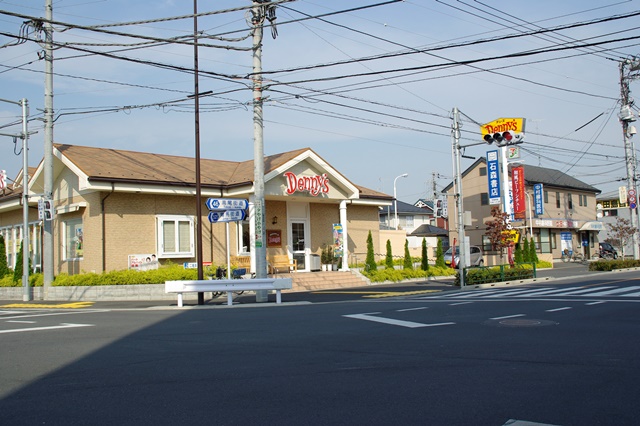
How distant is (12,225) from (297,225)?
49.0ft

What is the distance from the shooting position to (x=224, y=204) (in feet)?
68.2

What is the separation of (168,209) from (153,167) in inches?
99.3

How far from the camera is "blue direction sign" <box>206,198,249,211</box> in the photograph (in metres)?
20.5

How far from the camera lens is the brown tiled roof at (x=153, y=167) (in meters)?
24.7

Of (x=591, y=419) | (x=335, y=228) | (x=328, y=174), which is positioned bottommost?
(x=591, y=419)

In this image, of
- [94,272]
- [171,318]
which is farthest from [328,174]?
[171,318]

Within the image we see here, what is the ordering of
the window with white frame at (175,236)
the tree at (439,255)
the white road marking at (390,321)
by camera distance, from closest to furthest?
the white road marking at (390,321), the window with white frame at (175,236), the tree at (439,255)

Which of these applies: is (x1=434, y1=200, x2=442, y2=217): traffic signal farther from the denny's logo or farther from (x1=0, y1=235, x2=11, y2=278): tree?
(x1=0, y1=235, x2=11, y2=278): tree

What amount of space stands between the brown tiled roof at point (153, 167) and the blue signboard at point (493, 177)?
20050mm

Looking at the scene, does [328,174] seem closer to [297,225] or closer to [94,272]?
[297,225]

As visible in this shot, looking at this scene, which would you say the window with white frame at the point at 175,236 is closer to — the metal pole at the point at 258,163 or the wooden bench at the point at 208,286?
the metal pole at the point at 258,163

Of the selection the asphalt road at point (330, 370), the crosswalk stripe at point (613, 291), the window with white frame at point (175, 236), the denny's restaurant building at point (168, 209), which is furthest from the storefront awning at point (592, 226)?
the asphalt road at point (330, 370)

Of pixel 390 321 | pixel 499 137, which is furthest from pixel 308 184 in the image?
pixel 390 321

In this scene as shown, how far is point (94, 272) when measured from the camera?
80.5 feet
